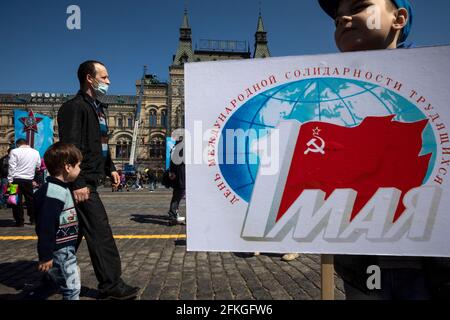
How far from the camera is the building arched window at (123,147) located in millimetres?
50062

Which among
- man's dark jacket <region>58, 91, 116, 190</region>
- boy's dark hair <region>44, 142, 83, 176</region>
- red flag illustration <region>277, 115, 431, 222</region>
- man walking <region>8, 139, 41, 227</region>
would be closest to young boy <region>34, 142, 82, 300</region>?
boy's dark hair <region>44, 142, 83, 176</region>

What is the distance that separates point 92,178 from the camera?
2.21 metres

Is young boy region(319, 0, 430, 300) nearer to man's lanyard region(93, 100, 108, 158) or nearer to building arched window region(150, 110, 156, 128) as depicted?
man's lanyard region(93, 100, 108, 158)

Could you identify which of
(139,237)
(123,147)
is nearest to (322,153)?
(139,237)

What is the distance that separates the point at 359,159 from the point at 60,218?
1853 mm

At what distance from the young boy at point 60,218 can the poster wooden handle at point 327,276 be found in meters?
1.56

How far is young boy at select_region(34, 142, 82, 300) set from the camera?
185 centimetres

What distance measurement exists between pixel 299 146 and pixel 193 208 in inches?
19.6

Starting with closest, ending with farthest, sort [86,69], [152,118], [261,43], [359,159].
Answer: [359,159]
[86,69]
[152,118]
[261,43]

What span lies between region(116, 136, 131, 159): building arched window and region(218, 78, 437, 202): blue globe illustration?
169ft

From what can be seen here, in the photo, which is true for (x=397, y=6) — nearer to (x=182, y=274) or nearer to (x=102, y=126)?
(x=102, y=126)

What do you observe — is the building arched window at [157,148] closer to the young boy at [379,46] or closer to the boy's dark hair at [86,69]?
the boy's dark hair at [86,69]

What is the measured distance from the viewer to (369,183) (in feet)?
3.82
